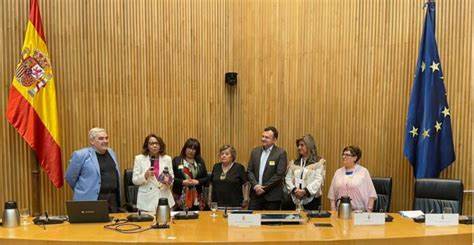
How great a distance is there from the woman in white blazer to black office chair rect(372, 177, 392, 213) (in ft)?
7.42

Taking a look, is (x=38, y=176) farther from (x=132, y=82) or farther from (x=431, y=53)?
(x=431, y=53)

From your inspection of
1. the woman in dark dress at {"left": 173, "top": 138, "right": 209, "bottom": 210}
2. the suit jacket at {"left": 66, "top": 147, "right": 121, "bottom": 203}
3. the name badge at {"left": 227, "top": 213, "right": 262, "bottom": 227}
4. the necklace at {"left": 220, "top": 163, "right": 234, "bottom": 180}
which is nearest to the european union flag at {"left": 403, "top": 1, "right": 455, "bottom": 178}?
the necklace at {"left": 220, "top": 163, "right": 234, "bottom": 180}

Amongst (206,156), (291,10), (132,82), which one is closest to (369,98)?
(291,10)

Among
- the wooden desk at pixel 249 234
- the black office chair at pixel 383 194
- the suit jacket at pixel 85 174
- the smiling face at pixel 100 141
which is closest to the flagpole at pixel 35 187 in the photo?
the suit jacket at pixel 85 174

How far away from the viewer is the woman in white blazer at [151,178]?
3.99m

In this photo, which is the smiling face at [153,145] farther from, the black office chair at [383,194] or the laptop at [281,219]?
the black office chair at [383,194]

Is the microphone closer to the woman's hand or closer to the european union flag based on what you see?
the woman's hand

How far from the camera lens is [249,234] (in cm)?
275

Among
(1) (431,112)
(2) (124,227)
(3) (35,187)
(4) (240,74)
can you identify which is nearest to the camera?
(2) (124,227)

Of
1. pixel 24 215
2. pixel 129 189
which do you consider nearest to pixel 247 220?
pixel 24 215

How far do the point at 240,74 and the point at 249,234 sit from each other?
339cm

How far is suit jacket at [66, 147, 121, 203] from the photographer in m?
3.92

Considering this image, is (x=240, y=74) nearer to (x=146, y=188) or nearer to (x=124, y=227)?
(x=146, y=188)

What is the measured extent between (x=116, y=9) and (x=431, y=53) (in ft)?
12.6
